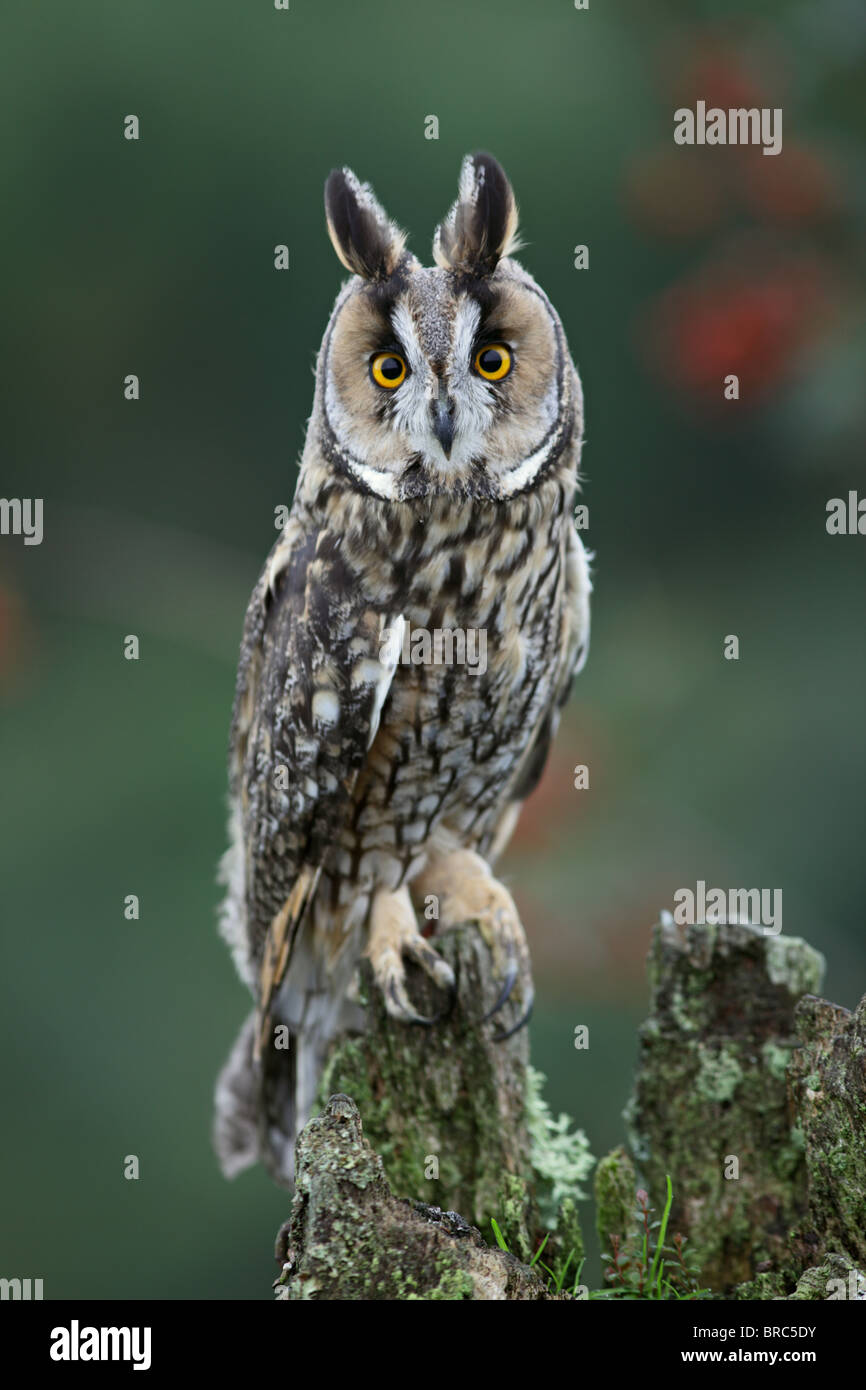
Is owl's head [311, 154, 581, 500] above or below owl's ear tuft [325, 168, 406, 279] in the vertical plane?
below

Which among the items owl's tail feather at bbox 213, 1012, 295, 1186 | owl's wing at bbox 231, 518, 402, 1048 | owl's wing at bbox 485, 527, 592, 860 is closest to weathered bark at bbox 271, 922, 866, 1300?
owl's wing at bbox 231, 518, 402, 1048

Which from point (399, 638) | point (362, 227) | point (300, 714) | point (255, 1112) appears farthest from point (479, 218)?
point (255, 1112)

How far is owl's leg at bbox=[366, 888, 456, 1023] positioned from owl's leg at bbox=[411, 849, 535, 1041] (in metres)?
0.08

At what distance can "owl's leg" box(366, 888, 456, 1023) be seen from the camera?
2160 mm

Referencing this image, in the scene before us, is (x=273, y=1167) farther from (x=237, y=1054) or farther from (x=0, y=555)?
(x=0, y=555)

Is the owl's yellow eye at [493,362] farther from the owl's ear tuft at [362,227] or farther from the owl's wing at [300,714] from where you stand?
the owl's wing at [300,714]

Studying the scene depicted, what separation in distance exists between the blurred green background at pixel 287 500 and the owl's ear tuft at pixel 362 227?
113 centimetres

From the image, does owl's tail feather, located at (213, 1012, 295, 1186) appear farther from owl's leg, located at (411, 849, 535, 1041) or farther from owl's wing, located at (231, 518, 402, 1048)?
owl's leg, located at (411, 849, 535, 1041)

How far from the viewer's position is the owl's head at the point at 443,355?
205 centimetres

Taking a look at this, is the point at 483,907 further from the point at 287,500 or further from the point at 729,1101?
the point at 287,500

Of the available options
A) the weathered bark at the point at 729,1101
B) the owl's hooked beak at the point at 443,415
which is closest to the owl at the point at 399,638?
the owl's hooked beak at the point at 443,415

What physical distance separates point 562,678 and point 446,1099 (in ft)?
3.20
